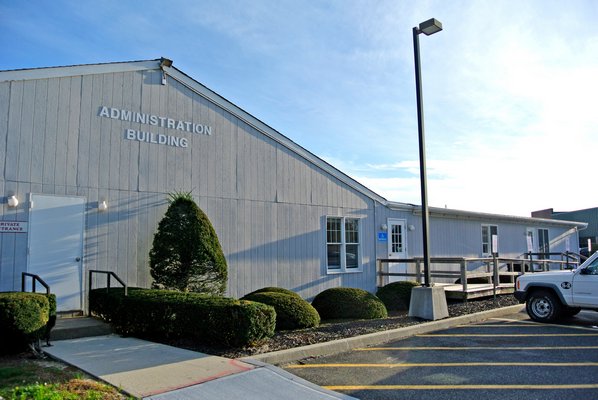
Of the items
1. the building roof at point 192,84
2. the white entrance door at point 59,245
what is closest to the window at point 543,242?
the building roof at point 192,84

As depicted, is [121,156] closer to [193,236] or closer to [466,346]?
[193,236]

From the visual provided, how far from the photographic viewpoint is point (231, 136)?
43.1ft

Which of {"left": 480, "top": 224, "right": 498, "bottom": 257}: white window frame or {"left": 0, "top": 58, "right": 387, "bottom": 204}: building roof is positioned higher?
{"left": 0, "top": 58, "right": 387, "bottom": 204}: building roof

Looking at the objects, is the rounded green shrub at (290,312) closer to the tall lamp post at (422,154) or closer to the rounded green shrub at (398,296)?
the tall lamp post at (422,154)

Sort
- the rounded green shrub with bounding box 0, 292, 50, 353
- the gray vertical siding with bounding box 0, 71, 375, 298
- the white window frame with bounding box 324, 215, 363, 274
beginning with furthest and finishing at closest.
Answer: the white window frame with bounding box 324, 215, 363, 274 < the gray vertical siding with bounding box 0, 71, 375, 298 < the rounded green shrub with bounding box 0, 292, 50, 353

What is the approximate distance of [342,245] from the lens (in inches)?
612

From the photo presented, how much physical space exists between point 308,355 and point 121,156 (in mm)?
6496

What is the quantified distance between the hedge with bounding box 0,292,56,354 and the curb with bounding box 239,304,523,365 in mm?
3142

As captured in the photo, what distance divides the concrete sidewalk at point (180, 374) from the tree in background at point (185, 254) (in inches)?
112

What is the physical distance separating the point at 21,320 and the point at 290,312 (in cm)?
502

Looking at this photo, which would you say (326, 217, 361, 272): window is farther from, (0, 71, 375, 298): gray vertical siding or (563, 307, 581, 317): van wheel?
(563, 307, 581, 317): van wheel

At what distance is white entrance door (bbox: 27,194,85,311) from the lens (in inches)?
378

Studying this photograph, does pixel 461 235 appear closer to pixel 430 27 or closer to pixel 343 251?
pixel 343 251

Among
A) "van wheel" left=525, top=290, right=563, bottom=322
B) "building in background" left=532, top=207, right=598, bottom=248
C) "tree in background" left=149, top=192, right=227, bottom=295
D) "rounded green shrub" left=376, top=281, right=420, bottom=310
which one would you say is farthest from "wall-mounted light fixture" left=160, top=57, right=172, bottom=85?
"building in background" left=532, top=207, right=598, bottom=248
